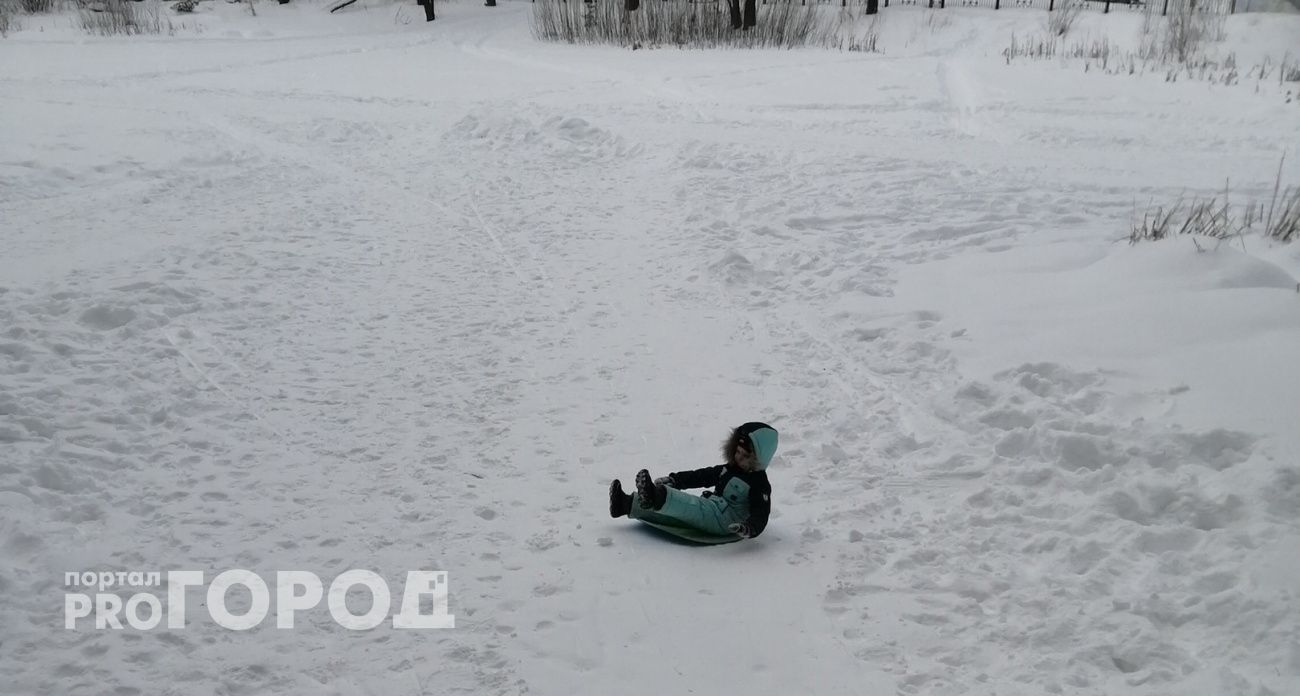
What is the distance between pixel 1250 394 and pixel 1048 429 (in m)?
0.92

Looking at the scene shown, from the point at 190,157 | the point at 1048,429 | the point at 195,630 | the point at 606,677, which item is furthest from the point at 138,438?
the point at 190,157

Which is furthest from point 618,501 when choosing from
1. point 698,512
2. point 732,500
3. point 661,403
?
point 661,403

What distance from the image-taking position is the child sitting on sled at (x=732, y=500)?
Answer: 4.13 metres

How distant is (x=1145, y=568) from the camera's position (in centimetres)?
369

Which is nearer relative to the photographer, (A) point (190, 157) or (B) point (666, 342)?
(B) point (666, 342)

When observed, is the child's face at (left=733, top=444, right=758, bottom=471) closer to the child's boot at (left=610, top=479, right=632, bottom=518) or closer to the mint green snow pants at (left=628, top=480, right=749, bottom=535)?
the mint green snow pants at (left=628, top=480, right=749, bottom=535)

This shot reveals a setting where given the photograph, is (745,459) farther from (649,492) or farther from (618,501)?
(618,501)

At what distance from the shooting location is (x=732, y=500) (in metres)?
4.21

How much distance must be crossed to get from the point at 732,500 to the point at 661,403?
1360 millimetres

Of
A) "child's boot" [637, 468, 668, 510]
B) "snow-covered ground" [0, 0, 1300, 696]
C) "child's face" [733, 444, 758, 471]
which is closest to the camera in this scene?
"snow-covered ground" [0, 0, 1300, 696]

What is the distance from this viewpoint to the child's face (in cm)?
418

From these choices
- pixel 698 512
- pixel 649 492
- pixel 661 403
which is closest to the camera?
pixel 649 492

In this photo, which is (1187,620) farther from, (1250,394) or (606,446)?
(606,446)

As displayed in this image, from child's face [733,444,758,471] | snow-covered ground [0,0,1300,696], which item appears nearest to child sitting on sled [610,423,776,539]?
child's face [733,444,758,471]
